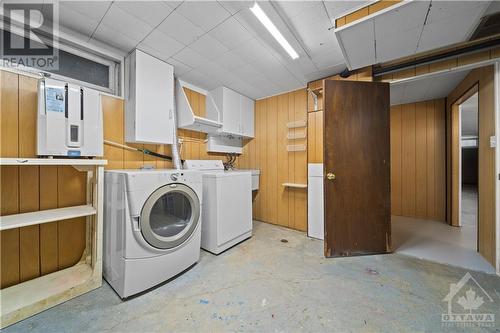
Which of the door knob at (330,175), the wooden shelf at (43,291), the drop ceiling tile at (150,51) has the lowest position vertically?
the wooden shelf at (43,291)

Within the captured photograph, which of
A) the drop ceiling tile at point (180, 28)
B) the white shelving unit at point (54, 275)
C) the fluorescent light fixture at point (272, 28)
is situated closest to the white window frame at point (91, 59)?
the drop ceiling tile at point (180, 28)

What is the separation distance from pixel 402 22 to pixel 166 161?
277cm

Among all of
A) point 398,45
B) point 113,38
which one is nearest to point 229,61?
point 113,38

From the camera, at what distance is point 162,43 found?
1990mm

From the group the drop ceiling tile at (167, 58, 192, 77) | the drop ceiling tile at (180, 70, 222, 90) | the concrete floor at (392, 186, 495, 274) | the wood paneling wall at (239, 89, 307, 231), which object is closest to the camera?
the concrete floor at (392, 186, 495, 274)

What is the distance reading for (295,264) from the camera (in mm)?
2072

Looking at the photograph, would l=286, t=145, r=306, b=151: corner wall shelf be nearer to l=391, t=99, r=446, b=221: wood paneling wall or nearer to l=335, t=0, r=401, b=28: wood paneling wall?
l=335, t=0, r=401, b=28: wood paneling wall

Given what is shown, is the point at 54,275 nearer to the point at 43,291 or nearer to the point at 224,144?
the point at 43,291

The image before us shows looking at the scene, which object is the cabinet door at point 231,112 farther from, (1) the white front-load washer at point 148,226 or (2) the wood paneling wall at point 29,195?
(2) the wood paneling wall at point 29,195

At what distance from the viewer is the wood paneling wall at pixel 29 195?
5.08ft

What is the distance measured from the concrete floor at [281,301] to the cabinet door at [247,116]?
217 cm

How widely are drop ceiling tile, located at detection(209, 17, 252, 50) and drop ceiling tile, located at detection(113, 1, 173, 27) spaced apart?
0.42 meters

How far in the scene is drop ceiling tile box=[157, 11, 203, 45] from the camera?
1.68 m

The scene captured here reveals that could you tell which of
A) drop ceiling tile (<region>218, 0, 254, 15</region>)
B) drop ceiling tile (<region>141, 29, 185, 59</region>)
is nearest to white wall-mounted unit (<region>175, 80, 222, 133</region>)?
drop ceiling tile (<region>141, 29, 185, 59</region>)
